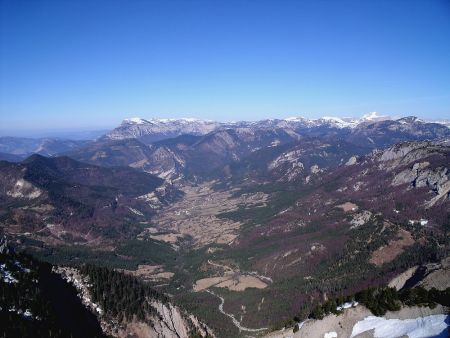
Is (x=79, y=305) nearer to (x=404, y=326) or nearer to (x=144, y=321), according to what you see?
(x=144, y=321)

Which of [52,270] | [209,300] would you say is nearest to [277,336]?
[52,270]

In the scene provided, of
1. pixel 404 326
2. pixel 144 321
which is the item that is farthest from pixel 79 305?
pixel 404 326

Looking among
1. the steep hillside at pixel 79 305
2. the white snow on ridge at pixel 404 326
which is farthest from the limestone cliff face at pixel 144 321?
the white snow on ridge at pixel 404 326

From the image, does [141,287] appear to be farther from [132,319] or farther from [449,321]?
[449,321]

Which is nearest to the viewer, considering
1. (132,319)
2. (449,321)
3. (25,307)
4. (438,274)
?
(449,321)

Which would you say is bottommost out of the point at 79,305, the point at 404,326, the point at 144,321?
the point at 144,321

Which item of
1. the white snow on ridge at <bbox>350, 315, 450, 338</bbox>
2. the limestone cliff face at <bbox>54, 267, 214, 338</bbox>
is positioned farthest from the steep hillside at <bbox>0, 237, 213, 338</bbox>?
the white snow on ridge at <bbox>350, 315, 450, 338</bbox>

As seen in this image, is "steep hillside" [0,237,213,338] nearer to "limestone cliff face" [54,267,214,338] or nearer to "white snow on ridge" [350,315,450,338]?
"limestone cliff face" [54,267,214,338]

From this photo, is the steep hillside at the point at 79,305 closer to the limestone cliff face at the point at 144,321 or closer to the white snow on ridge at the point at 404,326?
the limestone cliff face at the point at 144,321
